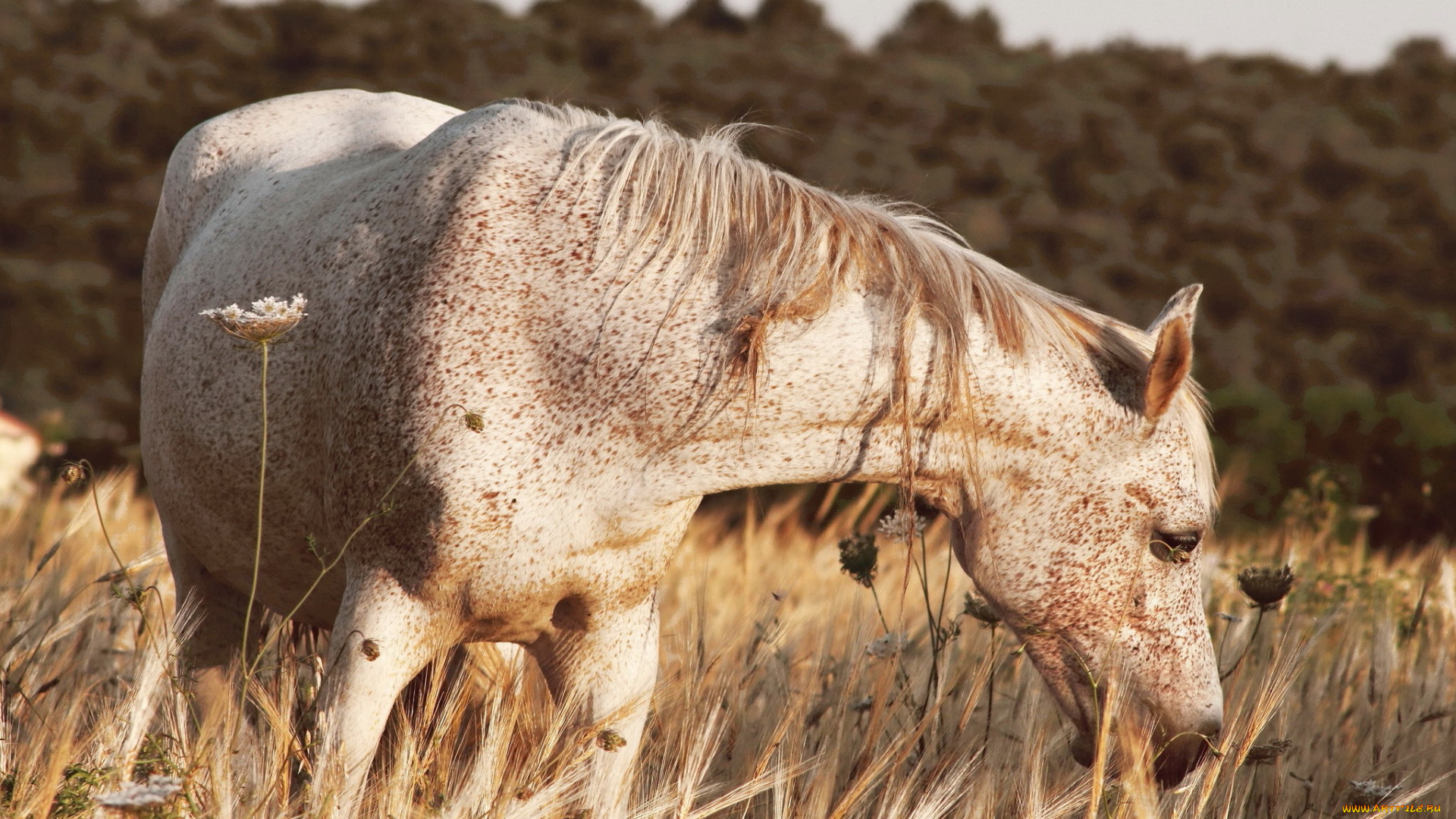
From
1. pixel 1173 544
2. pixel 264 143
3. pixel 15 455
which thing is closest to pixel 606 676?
pixel 1173 544


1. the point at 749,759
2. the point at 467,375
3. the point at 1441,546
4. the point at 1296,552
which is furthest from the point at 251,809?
the point at 1296,552

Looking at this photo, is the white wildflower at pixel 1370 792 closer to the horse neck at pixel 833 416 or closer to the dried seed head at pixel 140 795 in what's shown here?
the horse neck at pixel 833 416

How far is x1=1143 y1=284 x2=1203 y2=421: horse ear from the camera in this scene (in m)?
Result: 2.57

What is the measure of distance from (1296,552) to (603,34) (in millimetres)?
30172

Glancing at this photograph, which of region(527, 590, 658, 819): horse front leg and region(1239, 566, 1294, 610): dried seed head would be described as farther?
region(1239, 566, 1294, 610): dried seed head

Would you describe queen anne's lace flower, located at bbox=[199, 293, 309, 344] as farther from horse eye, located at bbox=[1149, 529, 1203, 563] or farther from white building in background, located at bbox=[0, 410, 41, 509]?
white building in background, located at bbox=[0, 410, 41, 509]

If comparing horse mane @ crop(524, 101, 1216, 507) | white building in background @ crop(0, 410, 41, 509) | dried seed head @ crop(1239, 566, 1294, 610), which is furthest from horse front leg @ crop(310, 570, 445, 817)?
white building in background @ crop(0, 410, 41, 509)

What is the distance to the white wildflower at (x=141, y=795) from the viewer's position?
5.84ft

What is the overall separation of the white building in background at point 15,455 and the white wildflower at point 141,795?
19.6 ft

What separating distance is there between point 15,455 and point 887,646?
21.0ft

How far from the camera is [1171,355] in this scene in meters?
2.61

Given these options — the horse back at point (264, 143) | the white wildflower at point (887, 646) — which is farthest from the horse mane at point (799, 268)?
the horse back at point (264, 143)

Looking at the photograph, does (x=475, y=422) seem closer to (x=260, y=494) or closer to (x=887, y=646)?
(x=260, y=494)

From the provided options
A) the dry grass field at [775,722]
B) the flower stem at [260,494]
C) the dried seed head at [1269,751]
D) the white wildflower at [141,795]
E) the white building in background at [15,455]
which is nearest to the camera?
the white wildflower at [141,795]
